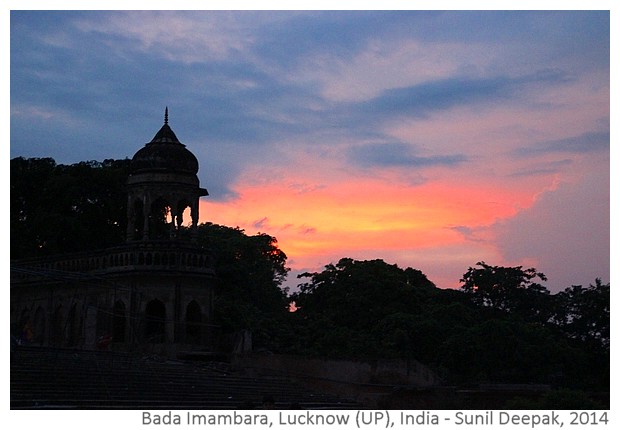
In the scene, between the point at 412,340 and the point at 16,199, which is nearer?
the point at 412,340

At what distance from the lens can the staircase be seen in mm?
20992

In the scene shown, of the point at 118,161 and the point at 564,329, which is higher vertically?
the point at 118,161

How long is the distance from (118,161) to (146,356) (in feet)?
52.9

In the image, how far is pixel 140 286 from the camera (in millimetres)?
30766

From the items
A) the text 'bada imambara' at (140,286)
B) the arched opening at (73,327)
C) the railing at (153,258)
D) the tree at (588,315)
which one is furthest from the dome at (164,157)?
the tree at (588,315)

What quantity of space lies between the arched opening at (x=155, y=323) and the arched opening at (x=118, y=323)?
0.76 meters

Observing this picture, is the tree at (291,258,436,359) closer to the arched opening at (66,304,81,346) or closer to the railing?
the railing

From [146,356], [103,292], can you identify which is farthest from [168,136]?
[146,356]

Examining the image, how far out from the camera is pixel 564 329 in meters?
38.1

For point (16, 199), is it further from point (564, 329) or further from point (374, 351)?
point (564, 329)

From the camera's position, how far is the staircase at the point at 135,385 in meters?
21.0


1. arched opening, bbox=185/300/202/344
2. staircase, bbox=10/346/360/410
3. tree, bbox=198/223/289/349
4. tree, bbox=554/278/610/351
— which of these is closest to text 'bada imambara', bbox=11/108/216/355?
arched opening, bbox=185/300/202/344

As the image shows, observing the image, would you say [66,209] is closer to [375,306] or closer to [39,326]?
[39,326]

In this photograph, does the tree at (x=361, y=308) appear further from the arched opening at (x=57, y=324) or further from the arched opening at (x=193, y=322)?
the arched opening at (x=57, y=324)
